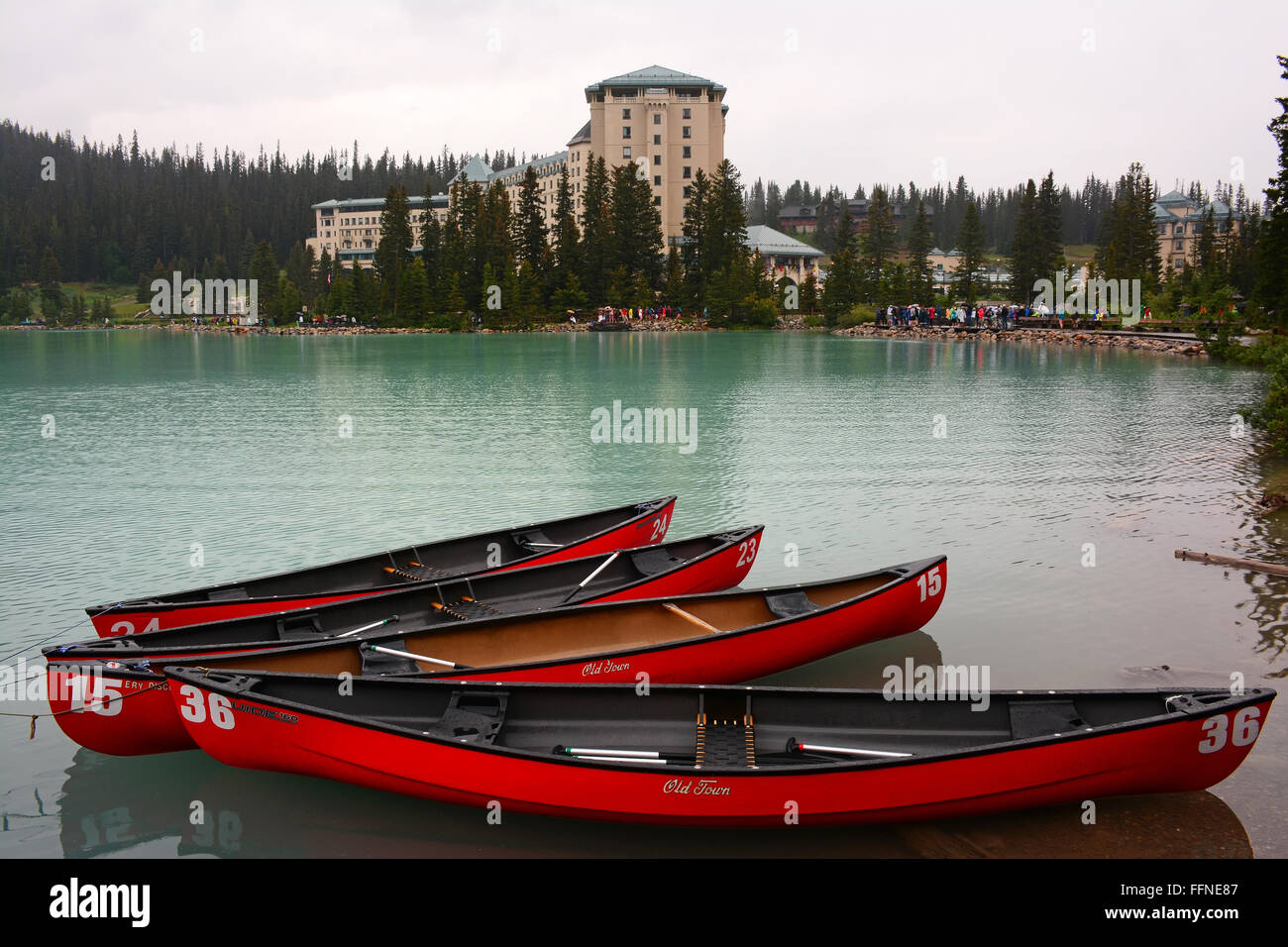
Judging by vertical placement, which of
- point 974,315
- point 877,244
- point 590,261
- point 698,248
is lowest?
point 974,315

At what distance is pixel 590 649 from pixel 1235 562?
1048 cm

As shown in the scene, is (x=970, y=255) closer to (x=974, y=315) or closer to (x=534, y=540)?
(x=974, y=315)

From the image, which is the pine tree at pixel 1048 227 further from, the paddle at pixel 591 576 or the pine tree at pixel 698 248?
the paddle at pixel 591 576

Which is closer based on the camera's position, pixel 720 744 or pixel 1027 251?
pixel 720 744

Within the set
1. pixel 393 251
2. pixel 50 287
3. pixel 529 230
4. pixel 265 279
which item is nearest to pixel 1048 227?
pixel 529 230

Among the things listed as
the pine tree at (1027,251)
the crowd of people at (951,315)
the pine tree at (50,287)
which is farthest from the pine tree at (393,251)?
the pine tree at (1027,251)

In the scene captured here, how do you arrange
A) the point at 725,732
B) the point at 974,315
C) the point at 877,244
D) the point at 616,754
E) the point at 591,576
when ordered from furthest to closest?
the point at 877,244, the point at 974,315, the point at 591,576, the point at 725,732, the point at 616,754

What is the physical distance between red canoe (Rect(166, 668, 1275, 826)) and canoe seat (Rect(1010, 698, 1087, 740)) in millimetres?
16

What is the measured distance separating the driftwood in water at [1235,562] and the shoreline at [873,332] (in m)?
49.9

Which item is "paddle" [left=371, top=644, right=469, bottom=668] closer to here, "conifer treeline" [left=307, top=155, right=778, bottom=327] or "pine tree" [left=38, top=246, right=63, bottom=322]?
"conifer treeline" [left=307, top=155, right=778, bottom=327]

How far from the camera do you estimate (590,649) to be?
10867 mm

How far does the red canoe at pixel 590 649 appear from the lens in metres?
8.84

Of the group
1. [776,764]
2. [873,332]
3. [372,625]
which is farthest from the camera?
[873,332]
